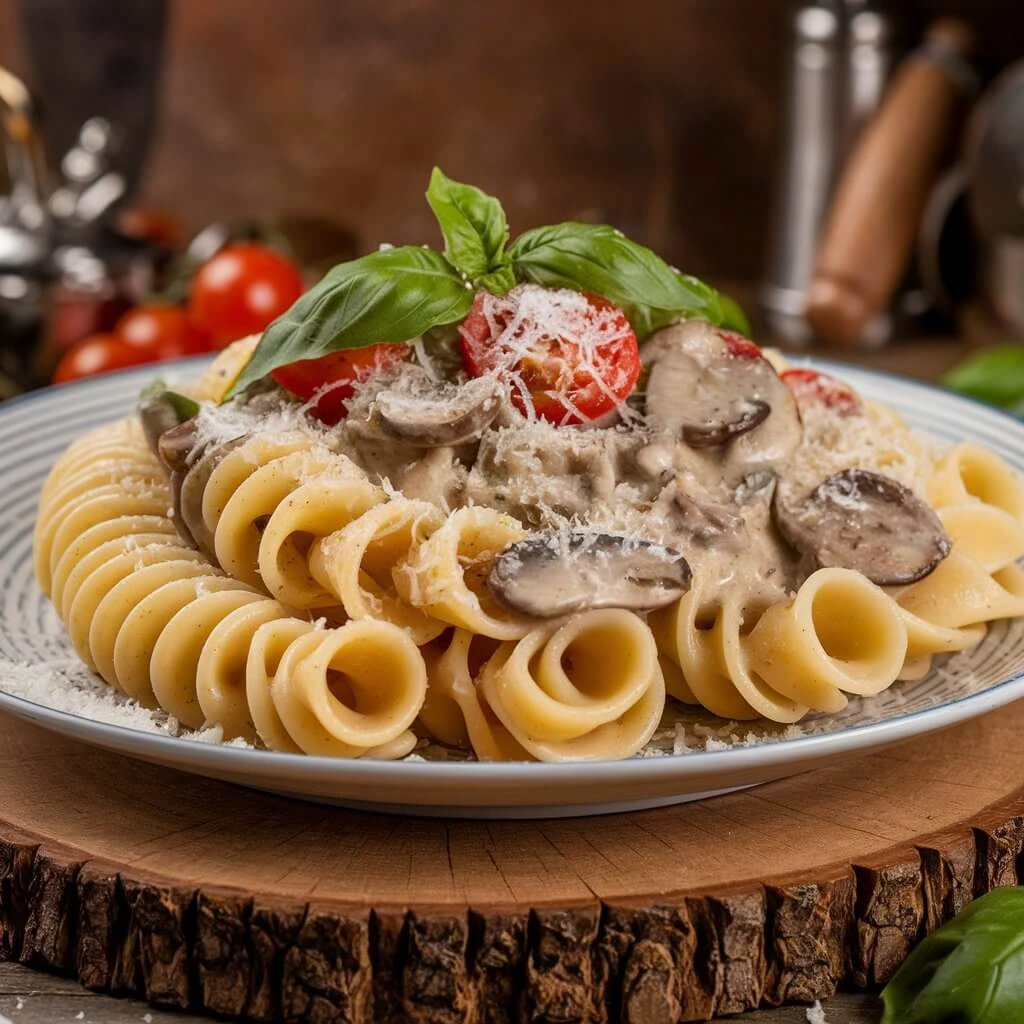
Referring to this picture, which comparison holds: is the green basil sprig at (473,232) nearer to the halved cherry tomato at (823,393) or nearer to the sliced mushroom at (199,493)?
the sliced mushroom at (199,493)

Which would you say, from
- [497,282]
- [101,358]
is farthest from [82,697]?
[101,358]

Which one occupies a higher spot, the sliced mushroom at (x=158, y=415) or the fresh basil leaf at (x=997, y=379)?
the sliced mushroom at (x=158, y=415)

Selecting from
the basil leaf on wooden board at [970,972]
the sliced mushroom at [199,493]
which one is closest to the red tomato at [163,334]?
the sliced mushroom at [199,493]

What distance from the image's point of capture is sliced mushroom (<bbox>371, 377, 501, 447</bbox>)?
3.44 meters

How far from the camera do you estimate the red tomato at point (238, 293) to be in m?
6.93

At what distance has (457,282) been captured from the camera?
3678mm

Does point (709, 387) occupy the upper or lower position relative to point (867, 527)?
upper

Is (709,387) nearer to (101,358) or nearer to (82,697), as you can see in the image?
(82,697)

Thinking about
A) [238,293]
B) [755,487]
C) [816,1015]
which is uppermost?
[755,487]

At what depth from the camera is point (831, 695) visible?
11.2ft

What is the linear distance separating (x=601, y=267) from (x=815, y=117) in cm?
454

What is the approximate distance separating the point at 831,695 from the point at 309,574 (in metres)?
1.07

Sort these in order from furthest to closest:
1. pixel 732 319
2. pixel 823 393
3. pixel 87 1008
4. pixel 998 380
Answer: pixel 998 380
pixel 732 319
pixel 823 393
pixel 87 1008

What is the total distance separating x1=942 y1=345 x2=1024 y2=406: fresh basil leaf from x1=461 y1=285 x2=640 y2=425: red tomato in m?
2.08
